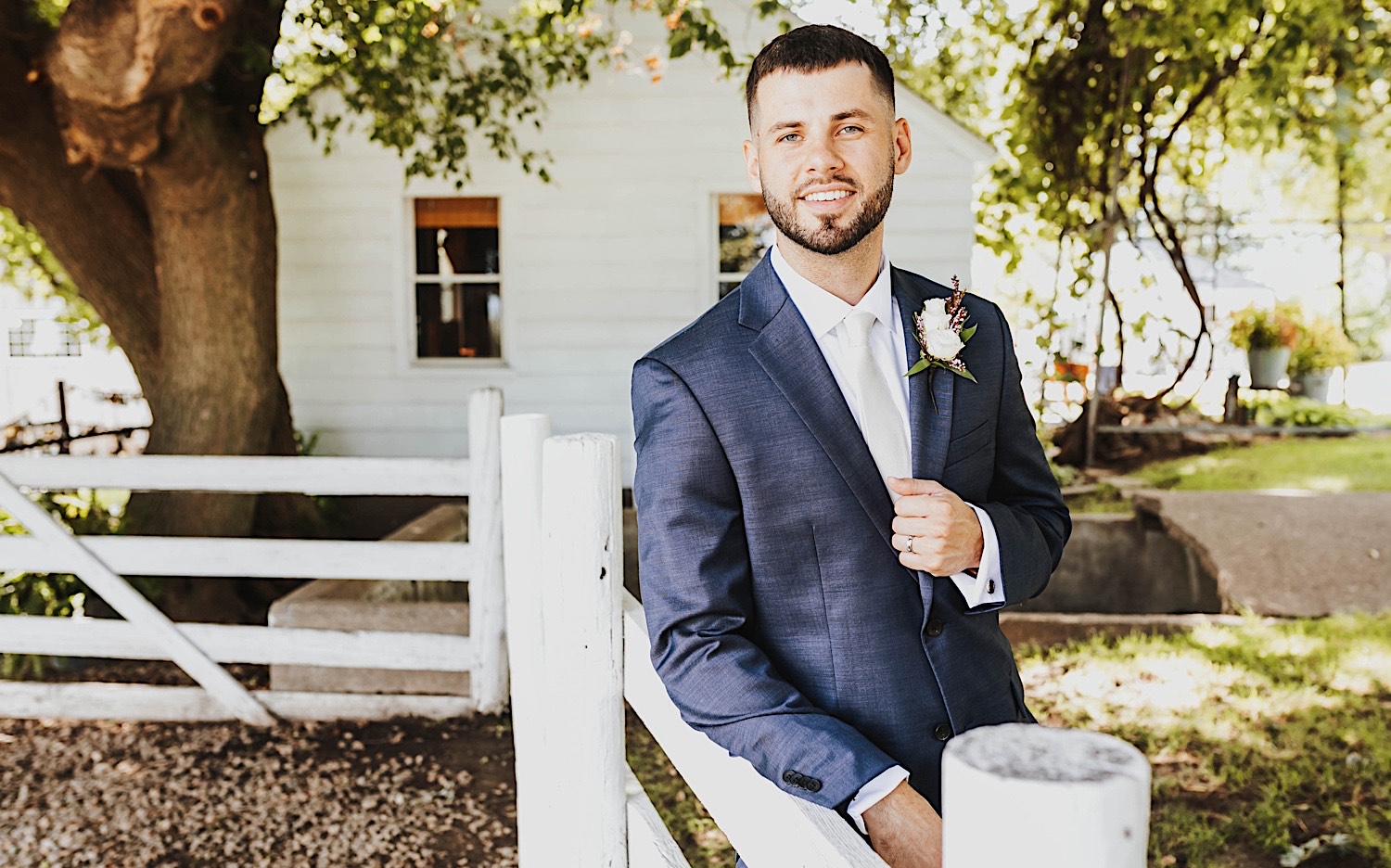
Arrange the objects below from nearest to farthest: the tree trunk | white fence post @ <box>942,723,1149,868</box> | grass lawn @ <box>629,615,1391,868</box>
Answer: white fence post @ <box>942,723,1149,868</box> < grass lawn @ <box>629,615,1391,868</box> < the tree trunk

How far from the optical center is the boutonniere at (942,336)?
1569 mm

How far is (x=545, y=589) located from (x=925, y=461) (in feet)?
2.24

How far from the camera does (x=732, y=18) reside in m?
8.01

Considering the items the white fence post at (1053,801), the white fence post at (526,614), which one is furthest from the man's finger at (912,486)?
the white fence post at (526,614)

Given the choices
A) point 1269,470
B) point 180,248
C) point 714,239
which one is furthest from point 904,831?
point 1269,470

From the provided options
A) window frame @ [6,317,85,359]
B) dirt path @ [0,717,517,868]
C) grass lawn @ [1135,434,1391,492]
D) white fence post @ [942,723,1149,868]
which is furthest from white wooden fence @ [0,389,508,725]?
window frame @ [6,317,85,359]

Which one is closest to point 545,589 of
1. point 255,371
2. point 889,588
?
point 889,588

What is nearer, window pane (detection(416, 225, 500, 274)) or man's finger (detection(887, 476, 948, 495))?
man's finger (detection(887, 476, 948, 495))

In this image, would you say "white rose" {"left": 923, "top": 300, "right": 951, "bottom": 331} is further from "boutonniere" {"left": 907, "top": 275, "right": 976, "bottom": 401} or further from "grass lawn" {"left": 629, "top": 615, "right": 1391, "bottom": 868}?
"grass lawn" {"left": 629, "top": 615, "right": 1391, "bottom": 868}

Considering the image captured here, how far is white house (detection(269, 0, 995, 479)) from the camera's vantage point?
814cm

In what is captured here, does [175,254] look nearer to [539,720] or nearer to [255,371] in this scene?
[255,371]

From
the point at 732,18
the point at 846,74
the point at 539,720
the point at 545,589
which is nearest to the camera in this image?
the point at 846,74

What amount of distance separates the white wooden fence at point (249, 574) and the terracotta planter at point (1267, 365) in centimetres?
931

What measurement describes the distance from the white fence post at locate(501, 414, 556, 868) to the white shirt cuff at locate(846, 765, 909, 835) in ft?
3.47
